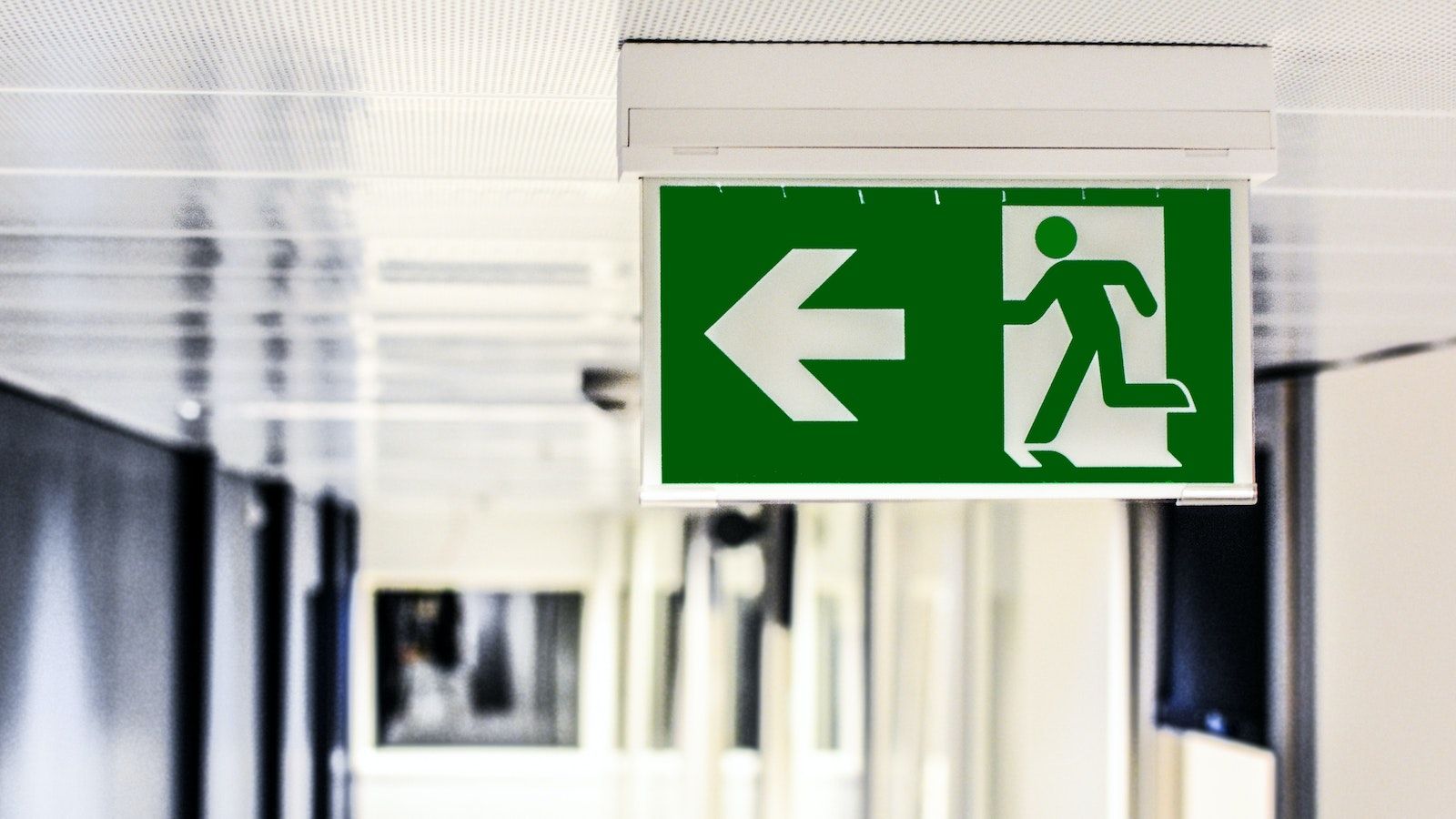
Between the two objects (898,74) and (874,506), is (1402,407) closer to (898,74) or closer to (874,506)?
(898,74)

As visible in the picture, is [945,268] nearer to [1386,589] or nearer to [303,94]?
[303,94]

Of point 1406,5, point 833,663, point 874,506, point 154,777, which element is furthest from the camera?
point 833,663

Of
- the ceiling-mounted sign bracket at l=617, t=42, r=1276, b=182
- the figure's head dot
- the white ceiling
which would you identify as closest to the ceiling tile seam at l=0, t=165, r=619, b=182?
the white ceiling

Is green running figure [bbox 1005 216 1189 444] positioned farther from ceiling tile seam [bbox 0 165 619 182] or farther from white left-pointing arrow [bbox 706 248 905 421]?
ceiling tile seam [bbox 0 165 619 182]

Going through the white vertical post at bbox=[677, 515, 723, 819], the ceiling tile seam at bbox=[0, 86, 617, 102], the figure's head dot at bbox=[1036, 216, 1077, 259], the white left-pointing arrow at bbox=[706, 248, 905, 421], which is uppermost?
the ceiling tile seam at bbox=[0, 86, 617, 102]

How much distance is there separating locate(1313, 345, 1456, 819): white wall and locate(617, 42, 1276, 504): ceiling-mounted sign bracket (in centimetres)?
184

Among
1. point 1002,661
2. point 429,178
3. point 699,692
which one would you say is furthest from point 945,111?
point 699,692

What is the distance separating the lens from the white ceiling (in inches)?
66.6

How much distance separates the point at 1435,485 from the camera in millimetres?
3371

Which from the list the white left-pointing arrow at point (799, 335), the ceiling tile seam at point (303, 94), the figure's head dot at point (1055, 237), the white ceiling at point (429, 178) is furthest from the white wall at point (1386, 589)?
the ceiling tile seam at point (303, 94)

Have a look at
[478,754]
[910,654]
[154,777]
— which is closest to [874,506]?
[910,654]

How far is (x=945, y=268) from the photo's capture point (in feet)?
5.81

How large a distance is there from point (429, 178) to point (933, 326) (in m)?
0.95

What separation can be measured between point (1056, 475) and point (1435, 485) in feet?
6.57
